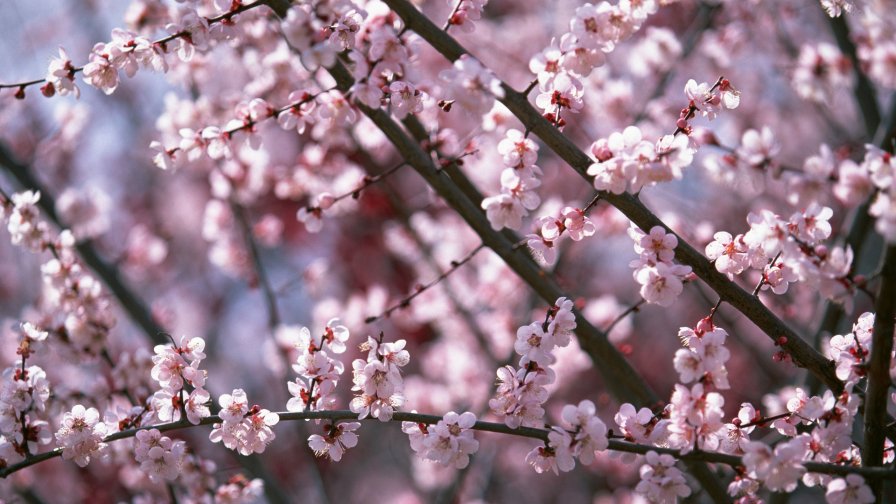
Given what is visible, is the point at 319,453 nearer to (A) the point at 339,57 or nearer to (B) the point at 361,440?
(A) the point at 339,57

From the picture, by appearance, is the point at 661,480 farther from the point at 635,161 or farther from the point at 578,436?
the point at 635,161

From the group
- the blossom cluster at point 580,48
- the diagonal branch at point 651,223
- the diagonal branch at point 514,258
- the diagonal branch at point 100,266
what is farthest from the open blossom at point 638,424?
the diagonal branch at point 100,266

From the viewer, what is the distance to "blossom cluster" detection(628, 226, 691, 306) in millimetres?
1848

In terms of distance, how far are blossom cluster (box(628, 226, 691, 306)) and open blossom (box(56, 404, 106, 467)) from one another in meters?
1.59

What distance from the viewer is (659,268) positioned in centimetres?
185

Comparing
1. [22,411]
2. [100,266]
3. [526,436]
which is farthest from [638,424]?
[100,266]

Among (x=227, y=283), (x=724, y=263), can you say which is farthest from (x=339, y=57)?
(x=227, y=283)

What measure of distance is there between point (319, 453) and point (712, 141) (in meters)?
1.38

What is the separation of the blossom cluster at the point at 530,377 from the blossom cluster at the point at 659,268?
0.75 ft

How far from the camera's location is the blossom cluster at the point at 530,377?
192cm

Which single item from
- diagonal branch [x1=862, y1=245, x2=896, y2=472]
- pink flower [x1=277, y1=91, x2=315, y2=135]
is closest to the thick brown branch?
diagonal branch [x1=862, y1=245, x2=896, y2=472]

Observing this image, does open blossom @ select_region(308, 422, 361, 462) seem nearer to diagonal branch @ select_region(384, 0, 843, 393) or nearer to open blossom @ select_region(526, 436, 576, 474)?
open blossom @ select_region(526, 436, 576, 474)

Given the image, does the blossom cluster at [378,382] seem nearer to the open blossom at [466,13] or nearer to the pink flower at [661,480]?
the pink flower at [661,480]

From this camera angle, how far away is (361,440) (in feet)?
28.6
